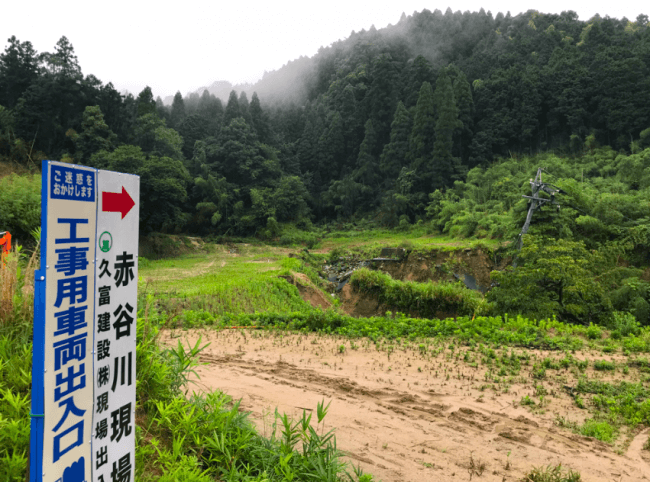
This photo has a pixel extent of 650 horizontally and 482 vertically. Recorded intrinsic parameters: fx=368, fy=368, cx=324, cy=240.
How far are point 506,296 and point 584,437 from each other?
19.1ft

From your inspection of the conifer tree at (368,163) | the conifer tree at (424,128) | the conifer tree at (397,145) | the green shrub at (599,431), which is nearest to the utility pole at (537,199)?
the green shrub at (599,431)

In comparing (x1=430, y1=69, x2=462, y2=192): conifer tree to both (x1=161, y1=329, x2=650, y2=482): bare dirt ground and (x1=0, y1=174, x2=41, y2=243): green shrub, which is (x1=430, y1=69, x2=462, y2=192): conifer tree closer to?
(x1=161, y1=329, x2=650, y2=482): bare dirt ground

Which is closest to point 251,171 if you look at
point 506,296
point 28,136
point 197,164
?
point 197,164

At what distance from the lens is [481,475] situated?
3.16 metres

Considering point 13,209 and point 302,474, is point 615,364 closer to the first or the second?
point 302,474

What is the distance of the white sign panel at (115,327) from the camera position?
1.78m

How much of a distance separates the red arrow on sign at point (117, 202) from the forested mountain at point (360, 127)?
70.2 feet

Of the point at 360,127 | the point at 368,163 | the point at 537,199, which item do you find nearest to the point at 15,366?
the point at 537,199

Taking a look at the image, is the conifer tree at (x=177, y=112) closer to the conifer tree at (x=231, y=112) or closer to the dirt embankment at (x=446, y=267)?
the conifer tree at (x=231, y=112)

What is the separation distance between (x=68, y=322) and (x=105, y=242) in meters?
0.41

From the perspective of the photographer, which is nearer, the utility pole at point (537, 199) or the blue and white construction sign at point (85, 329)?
the blue and white construction sign at point (85, 329)

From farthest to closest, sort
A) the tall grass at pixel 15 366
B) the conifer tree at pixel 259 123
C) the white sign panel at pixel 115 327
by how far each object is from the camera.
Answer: the conifer tree at pixel 259 123 → the tall grass at pixel 15 366 → the white sign panel at pixel 115 327

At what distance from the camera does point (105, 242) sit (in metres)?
1.82

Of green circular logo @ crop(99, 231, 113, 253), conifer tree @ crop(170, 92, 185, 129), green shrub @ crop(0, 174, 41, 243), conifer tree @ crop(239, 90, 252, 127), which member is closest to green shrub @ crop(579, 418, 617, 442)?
green circular logo @ crop(99, 231, 113, 253)
